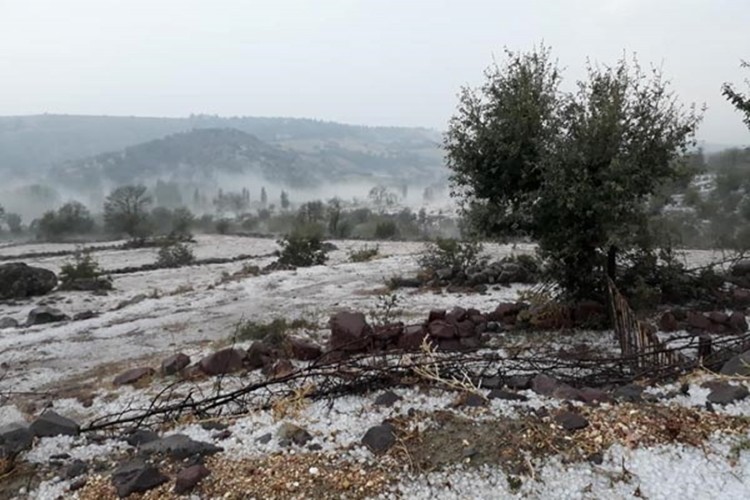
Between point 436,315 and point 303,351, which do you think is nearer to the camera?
point 303,351

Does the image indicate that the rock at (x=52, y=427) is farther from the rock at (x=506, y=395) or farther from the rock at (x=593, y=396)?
the rock at (x=593, y=396)

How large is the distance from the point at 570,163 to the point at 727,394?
4.58 meters

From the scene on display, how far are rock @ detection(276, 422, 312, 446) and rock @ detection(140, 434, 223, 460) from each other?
46cm

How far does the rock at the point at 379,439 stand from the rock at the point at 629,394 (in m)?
1.86

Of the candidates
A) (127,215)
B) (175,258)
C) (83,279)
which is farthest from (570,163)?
(127,215)

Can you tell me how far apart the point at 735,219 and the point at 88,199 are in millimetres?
133177

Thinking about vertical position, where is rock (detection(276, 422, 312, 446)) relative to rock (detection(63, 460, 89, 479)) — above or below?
above

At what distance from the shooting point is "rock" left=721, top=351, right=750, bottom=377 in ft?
16.1

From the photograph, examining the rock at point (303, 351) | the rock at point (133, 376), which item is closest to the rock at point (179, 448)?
the rock at point (303, 351)

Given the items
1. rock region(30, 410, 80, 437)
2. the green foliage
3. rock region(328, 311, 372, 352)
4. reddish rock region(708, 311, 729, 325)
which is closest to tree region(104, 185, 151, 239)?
the green foliage

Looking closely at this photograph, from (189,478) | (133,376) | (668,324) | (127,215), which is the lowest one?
(127,215)

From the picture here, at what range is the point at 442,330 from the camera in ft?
25.4

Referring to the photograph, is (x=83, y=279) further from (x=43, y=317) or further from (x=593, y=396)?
(x=593, y=396)

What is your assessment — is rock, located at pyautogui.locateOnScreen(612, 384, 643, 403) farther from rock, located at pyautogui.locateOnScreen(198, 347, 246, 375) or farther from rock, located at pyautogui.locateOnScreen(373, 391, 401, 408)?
rock, located at pyautogui.locateOnScreen(198, 347, 246, 375)
